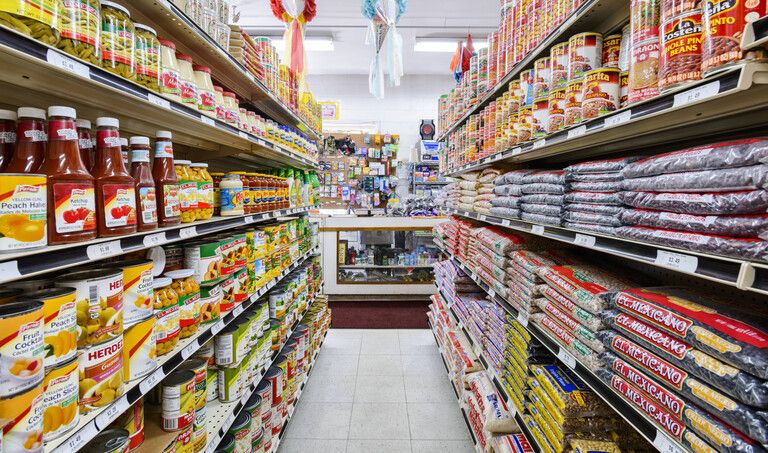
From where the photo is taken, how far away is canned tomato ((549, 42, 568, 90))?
63.4 inches

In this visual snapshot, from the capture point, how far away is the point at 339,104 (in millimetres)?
9117

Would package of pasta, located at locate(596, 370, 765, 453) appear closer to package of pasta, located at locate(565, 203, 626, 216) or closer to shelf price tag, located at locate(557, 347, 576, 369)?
shelf price tag, located at locate(557, 347, 576, 369)

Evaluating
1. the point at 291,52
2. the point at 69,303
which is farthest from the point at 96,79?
the point at 291,52

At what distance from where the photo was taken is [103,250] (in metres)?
0.95

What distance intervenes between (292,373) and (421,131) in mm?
6683

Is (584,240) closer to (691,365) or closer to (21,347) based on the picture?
(691,365)

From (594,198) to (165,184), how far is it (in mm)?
1583

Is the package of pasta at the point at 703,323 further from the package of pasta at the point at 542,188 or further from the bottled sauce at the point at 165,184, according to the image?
the bottled sauce at the point at 165,184

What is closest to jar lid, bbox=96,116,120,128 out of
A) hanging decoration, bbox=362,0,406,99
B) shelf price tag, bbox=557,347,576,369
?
shelf price tag, bbox=557,347,576,369

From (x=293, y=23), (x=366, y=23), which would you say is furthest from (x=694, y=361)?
(x=366, y=23)

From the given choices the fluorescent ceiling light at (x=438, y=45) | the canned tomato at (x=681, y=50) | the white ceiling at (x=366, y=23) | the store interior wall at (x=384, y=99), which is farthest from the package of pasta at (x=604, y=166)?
the store interior wall at (x=384, y=99)

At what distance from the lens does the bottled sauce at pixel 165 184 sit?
1334 millimetres

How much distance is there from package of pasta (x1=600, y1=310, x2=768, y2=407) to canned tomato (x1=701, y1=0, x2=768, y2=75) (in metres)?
0.67

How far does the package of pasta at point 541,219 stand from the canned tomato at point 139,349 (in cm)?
161
